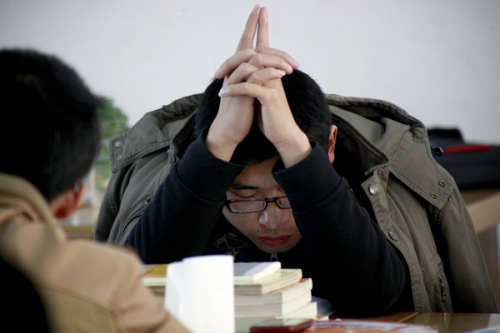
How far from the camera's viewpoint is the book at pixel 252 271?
0.84 meters

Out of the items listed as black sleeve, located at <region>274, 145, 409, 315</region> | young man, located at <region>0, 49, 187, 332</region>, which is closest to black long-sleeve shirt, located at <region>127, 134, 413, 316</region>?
black sleeve, located at <region>274, 145, 409, 315</region>

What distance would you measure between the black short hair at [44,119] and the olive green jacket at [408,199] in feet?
2.65

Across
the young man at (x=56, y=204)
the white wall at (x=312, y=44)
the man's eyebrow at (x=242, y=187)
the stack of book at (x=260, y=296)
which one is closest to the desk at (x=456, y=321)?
the stack of book at (x=260, y=296)

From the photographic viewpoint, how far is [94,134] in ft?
2.10

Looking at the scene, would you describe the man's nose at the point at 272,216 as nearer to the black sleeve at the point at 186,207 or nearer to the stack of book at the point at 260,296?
the black sleeve at the point at 186,207

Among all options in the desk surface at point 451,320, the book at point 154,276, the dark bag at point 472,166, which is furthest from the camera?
the dark bag at point 472,166

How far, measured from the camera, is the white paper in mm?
719

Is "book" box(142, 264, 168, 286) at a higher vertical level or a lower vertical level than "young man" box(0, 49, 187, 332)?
lower

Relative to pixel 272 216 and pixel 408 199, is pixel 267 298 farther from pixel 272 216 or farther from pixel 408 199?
pixel 408 199

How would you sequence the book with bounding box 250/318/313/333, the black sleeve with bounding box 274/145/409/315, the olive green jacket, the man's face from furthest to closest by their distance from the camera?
the olive green jacket, the man's face, the black sleeve with bounding box 274/145/409/315, the book with bounding box 250/318/313/333

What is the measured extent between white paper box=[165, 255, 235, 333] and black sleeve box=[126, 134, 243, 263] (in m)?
0.42

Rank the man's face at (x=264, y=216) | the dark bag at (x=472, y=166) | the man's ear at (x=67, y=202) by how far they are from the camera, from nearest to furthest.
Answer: the man's ear at (x=67, y=202) → the man's face at (x=264, y=216) → the dark bag at (x=472, y=166)

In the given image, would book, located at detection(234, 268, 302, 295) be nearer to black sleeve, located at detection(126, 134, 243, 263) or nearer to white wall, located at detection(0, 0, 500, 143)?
black sleeve, located at detection(126, 134, 243, 263)

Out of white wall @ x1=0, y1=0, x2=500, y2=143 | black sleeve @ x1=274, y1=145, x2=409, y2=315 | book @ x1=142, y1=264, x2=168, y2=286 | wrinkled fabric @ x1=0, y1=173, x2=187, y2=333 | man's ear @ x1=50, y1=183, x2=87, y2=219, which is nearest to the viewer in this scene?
wrinkled fabric @ x1=0, y1=173, x2=187, y2=333
